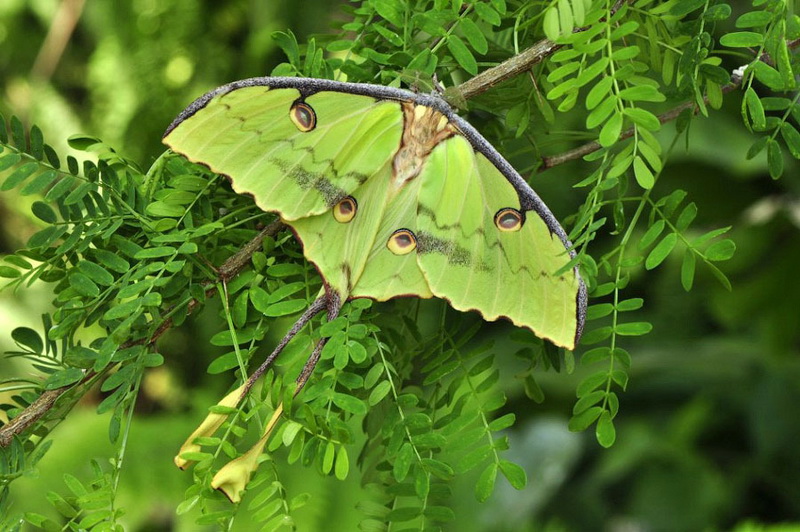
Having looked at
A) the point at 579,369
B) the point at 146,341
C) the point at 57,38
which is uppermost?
the point at 146,341

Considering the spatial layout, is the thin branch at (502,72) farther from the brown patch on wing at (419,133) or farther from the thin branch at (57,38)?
the thin branch at (57,38)

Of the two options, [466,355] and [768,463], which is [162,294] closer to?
[466,355]

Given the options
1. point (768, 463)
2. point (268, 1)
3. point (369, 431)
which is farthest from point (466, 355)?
point (268, 1)

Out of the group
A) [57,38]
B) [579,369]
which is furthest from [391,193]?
[57,38]

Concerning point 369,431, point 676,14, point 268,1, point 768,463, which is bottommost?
point 768,463

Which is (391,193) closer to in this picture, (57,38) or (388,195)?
(388,195)

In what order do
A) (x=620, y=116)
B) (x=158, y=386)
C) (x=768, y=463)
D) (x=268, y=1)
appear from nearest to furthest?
1. (x=620, y=116)
2. (x=768, y=463)
3. (x=268, y=1)
4. (x=158, y=386)

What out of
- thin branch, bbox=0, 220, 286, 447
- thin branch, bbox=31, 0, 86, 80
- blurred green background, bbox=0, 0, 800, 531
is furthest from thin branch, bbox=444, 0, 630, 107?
thin branch, bbox=31, 0, 86, 80
